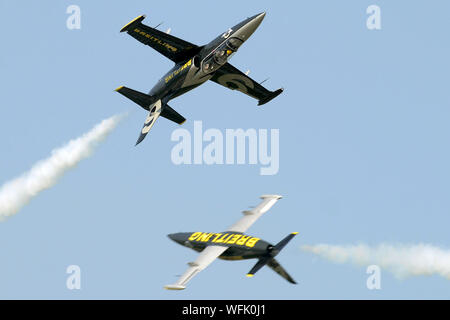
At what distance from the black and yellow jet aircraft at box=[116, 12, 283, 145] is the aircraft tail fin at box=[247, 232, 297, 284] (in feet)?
41.2

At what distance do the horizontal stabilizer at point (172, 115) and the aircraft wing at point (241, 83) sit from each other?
334cm

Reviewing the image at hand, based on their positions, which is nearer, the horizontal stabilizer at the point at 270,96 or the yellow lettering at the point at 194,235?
the yellow lettering at the point at 194,235

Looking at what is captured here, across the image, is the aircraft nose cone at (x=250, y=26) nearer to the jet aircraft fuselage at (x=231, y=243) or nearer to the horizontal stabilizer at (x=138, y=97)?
the horizontal stabilizer at (x=138, y=97)

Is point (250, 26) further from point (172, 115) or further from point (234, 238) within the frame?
point (234, 238)

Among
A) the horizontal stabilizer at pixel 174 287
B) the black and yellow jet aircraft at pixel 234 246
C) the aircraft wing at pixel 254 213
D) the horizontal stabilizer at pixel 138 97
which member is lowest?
the horizontal stabilizer at pixel 174 287

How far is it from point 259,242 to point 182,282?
4.16 meters

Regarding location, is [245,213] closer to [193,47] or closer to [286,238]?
[286,238]

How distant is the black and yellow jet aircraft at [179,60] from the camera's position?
56312 millimetres

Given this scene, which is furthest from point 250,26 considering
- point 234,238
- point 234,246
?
point 234,246

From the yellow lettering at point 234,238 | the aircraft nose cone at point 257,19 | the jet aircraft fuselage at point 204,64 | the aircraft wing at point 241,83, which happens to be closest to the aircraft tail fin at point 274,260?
the yellow lettering at point 234,238

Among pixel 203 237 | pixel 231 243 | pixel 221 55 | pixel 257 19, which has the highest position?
pixel 257 19

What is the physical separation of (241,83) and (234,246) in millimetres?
15643

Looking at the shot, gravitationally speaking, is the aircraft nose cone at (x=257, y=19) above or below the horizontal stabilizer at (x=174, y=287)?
above

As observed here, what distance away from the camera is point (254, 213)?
176 ft
